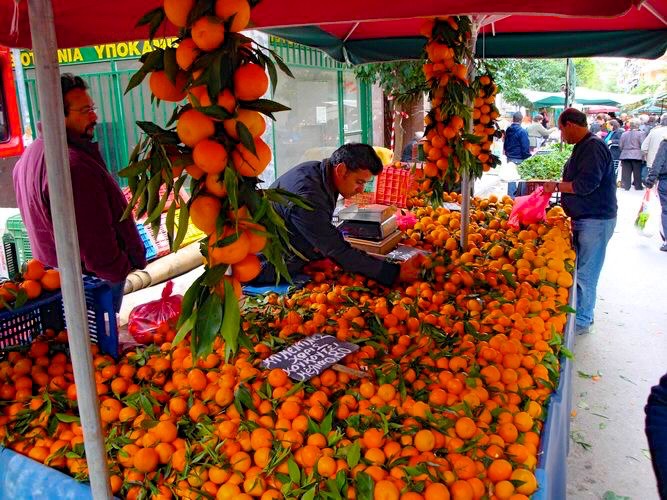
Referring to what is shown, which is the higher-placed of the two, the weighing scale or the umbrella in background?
the umbrella in background

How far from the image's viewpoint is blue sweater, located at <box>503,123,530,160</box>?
11.7 meters

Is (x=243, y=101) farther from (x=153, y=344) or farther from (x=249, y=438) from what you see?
(x=153, y=344)

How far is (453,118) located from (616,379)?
2482 mm

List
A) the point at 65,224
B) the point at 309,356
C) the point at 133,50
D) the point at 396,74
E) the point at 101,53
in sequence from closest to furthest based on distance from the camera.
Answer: the point at 65,224
the point at 309,356
the point at 133,50
the point at 396,74
the point at 101,53

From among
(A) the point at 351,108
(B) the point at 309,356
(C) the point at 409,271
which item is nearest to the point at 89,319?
(B) the point at 309,356

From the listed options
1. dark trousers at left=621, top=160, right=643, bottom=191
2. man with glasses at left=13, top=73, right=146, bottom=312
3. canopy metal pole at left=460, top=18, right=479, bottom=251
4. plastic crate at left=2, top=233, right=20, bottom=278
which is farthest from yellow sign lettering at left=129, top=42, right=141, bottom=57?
dark trousers at left=621, top=160, right=643, bottom=191

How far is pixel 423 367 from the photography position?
221cm

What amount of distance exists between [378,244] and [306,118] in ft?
21.0

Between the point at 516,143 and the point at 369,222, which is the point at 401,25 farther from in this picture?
the point at 516,143

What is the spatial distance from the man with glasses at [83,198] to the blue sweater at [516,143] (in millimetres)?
10228

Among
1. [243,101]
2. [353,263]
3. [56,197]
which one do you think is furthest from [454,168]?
[56,197]

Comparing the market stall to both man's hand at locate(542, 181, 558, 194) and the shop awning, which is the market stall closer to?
the shop awning

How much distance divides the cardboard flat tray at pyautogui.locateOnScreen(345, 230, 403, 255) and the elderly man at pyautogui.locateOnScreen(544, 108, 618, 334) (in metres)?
1.70

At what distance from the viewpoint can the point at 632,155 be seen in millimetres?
12930
